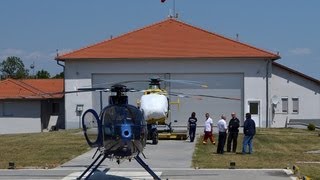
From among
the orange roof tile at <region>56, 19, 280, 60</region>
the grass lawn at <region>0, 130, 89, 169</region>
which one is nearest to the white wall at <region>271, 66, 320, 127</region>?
the orange roof tile at <region>56, 19, 280, 60</region>

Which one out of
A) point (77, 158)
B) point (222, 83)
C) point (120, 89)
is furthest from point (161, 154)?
point (222, 83)

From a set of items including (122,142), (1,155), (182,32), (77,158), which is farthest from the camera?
(182,32)

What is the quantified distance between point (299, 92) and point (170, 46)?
10.7 m

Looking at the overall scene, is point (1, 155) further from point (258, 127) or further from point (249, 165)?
point (258, 127)

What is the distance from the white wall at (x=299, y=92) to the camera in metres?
49.6

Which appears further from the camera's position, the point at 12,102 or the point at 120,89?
the point at 12,102

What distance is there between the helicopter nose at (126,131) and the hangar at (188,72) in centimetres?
3017

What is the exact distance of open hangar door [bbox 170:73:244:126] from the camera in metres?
46.4

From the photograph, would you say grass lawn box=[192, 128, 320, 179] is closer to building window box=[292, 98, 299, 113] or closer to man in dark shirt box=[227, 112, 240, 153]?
man in dark shirt box=[227, 112, 240, 153]

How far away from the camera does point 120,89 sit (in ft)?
55.2

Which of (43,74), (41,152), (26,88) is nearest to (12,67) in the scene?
(43,74)

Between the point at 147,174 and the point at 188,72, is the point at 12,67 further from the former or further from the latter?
the point at 147,174

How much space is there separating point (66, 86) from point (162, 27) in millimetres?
9143

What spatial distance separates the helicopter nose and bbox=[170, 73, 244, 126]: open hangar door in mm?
30804
